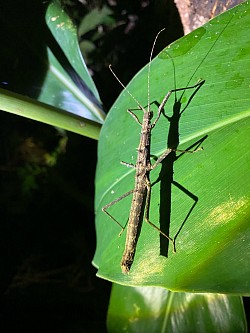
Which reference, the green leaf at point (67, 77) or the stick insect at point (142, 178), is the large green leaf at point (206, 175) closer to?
the stick insect at point (142, 178)

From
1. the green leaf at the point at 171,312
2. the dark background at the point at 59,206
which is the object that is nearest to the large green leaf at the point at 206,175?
the green leaf at the point at 171,312

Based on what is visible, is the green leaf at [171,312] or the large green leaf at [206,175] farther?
the green leaf at [171,312]

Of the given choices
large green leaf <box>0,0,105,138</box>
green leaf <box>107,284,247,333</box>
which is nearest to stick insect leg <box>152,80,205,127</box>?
large green leaf <box>0,0,105,138</box>

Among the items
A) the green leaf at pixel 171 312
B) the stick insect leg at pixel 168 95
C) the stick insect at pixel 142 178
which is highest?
the stick insect leg at pixel 168 95

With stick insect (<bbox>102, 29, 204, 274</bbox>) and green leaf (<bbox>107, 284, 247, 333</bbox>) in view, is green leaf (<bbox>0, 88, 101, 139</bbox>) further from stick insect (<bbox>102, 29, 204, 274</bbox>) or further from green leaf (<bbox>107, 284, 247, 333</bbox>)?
green leaf (<bbox>107, 284, 247, 333</bbox>)

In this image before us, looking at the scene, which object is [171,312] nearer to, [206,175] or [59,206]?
[206,175]

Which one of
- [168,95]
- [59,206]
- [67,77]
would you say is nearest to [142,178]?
[168,95]

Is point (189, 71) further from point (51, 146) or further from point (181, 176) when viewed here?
point (51, 146)
